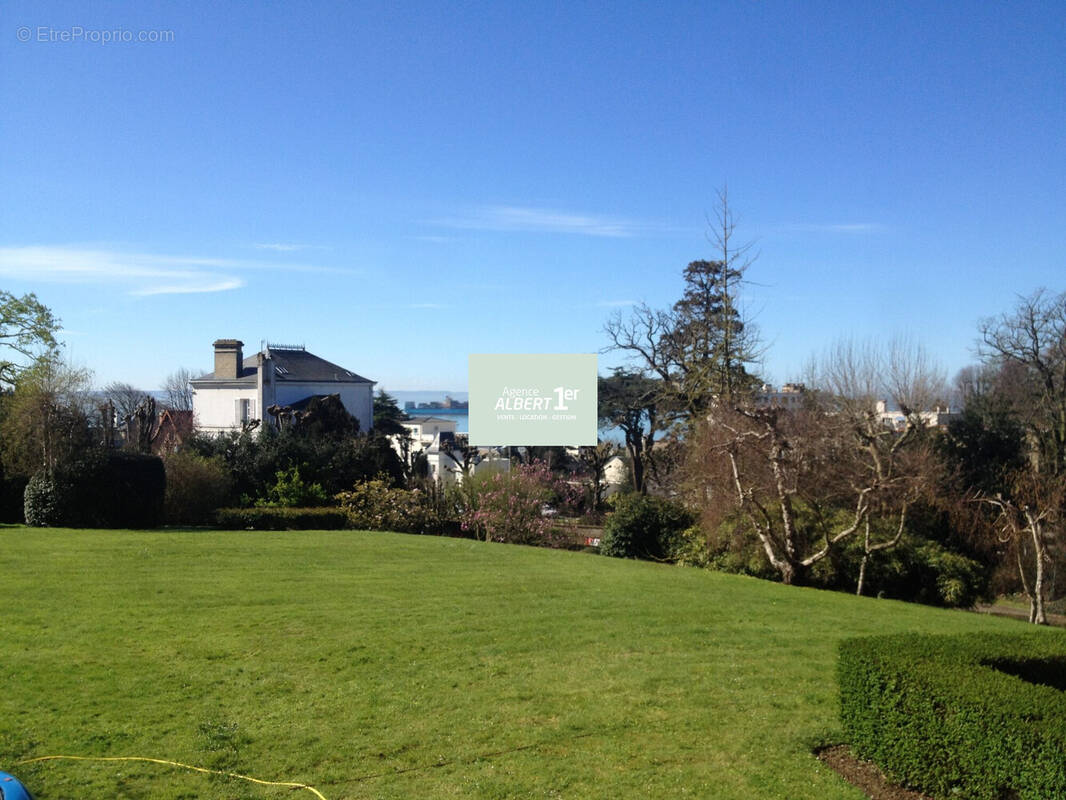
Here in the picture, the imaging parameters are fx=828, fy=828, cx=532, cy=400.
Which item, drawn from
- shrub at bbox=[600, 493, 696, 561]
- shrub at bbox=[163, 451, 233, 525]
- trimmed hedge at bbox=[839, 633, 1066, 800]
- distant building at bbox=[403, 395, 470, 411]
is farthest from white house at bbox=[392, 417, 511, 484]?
trimmed hedge at bbox=[839, 633, 1066, 800]

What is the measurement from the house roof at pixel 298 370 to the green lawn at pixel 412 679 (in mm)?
22176

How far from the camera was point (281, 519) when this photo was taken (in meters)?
20.7

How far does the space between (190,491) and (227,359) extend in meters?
15.7

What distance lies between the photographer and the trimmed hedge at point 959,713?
4969 mm

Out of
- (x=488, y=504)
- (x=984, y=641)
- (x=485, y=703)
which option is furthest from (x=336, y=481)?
(x=984, y=641)

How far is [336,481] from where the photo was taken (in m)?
23.9

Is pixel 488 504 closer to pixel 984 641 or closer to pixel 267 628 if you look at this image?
pixel 267 628

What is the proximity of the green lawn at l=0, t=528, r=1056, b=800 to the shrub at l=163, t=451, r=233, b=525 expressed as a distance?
6.82 metres

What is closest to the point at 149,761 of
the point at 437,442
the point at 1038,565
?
the point at 1038,565

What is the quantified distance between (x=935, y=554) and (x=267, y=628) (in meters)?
12.9

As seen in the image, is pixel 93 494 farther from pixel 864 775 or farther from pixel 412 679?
pixel 864 775

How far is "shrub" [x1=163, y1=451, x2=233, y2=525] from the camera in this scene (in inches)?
804

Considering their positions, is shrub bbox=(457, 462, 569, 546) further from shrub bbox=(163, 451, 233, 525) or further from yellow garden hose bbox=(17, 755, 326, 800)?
yellow garden hose bbox=(17, 755, 326, 800)

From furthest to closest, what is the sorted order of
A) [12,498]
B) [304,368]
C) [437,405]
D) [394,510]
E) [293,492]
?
[437,405]
[304,368]
[293,492]
[394,510]
[12,498]
